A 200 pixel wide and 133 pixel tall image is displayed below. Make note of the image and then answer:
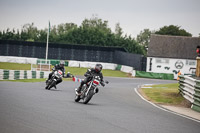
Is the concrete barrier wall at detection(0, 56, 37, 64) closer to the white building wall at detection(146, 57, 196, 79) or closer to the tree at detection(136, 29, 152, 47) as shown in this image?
the white building wall at detection(146, 57, 196, 79)

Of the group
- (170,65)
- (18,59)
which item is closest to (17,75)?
(18,59)

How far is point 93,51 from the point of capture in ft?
218

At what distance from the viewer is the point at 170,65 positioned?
69.8 meters

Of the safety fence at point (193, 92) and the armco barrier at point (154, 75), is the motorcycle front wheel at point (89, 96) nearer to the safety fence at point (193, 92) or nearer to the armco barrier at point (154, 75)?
the safety fence at point (193, 92)

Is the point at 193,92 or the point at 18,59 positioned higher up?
the point at 18,59

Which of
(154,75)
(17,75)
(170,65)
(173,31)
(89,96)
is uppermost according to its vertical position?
(173,31)

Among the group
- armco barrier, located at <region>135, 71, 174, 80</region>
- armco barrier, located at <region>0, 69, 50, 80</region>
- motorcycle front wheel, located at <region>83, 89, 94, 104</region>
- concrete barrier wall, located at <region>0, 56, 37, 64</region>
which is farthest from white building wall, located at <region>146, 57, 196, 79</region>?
motorcycle front wheel, located at <region>83, 89, 94, 104</region>

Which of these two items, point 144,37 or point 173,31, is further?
point 144,37

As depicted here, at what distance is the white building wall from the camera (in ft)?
227

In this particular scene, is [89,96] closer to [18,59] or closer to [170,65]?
[18,59]

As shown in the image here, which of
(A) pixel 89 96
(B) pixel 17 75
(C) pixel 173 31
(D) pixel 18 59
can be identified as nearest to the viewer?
(A) pixel 89 96

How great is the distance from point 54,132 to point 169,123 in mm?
4203

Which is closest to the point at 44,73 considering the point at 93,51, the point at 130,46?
the point at 93,51

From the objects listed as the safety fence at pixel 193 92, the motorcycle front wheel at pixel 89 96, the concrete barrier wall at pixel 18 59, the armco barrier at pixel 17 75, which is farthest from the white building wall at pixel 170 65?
the motorcycle front wheel at pixel 89 96
